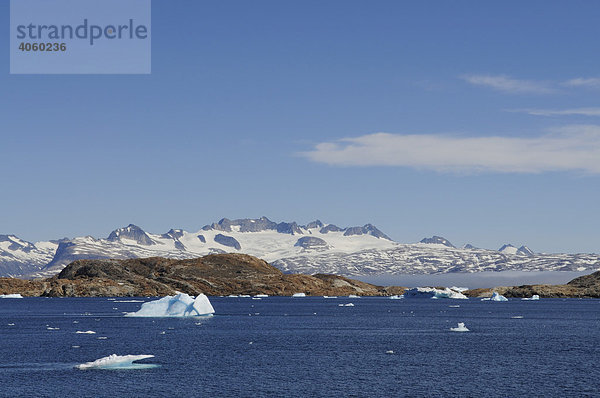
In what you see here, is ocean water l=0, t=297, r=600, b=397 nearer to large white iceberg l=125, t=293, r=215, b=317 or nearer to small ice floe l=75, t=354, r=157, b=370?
small ice floe l=75, t=354, r=157, b=370

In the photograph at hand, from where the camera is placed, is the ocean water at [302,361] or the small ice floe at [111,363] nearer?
the ocean water at [302,361]

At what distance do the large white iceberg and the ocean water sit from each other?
81.4ft

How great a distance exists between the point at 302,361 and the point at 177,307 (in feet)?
305

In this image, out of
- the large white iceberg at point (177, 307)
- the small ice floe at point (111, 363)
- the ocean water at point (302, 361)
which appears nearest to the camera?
the ocean water at point (302, 361)

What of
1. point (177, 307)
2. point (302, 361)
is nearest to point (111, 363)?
point (302, 361)

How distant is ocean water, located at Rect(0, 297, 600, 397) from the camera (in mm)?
67438

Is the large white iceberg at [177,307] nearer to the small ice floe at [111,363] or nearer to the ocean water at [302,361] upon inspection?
the ocean water at [302,361]

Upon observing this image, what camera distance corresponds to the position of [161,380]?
71125mm

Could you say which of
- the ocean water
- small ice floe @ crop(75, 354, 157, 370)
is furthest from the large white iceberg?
small ice floe @ crop(75, 354, 157, 370)

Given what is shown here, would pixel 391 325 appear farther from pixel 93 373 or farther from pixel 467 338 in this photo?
pixel 93 373

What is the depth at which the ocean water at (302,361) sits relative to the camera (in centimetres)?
6744

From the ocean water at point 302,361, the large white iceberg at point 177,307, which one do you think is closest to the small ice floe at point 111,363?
the ocean water at point 302,361

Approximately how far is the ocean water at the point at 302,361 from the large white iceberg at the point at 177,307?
24.8m

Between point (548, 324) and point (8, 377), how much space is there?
392 feet
